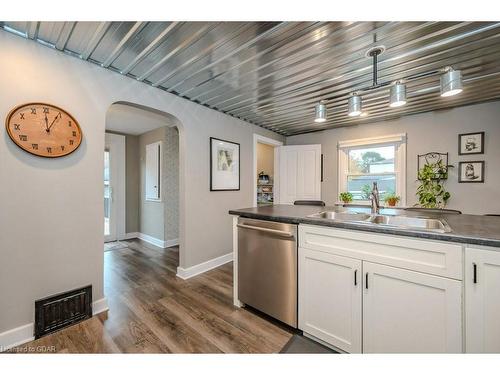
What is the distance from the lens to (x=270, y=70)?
2146 mm

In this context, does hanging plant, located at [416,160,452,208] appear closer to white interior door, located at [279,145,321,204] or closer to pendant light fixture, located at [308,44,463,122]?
white interior door, located at [279,145,321,204]

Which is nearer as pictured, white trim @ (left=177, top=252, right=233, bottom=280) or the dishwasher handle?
the dishwasher handle

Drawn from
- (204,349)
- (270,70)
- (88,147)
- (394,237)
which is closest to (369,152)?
(270,70)

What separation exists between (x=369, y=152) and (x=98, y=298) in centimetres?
450

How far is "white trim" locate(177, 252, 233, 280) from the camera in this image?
9.18 feet

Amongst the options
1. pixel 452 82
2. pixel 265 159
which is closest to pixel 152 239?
pixel 265 159

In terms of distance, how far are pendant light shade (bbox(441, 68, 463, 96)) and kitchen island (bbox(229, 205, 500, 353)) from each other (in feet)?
2.94

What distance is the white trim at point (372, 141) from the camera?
3.63 meters

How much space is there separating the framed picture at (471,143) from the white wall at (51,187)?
13.9 ft

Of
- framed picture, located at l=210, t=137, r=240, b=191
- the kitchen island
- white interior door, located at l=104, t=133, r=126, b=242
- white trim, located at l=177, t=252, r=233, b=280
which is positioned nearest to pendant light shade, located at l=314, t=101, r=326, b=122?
the kitchen island

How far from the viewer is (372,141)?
3867mm

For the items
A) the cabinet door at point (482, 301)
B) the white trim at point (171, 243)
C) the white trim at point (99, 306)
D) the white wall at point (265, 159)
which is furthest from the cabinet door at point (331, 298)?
the white wall at point (265, 159)

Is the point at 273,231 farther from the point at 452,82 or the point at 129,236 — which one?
the point at 129,236
